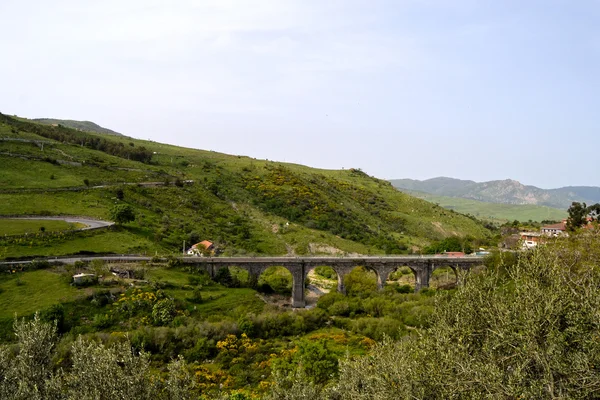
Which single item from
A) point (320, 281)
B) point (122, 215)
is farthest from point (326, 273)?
point (122, 215)

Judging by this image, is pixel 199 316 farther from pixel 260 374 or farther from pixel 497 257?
pixel 497 257

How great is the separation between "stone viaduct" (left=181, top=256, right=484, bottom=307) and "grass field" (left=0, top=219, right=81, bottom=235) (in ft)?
64.4

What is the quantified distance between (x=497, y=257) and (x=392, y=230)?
5256cm

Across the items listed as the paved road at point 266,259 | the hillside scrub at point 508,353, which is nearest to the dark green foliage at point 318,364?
the hillside scrub at point 508,353

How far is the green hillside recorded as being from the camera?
220 ft

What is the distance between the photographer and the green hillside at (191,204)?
220 feet

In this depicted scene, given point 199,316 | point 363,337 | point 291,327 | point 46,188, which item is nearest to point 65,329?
point 199,316

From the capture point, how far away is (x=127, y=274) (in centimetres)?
4978

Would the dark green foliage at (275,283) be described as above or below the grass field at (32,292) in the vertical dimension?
below

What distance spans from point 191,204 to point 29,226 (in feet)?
115

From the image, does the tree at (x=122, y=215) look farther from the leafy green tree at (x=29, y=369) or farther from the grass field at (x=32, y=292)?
the leafy green tree at (x=29, y=369)

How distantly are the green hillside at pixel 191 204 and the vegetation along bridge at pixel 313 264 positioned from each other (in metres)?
9.55

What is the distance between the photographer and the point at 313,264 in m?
60.5

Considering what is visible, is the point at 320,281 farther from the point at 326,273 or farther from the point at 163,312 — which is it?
the point at 163,312
